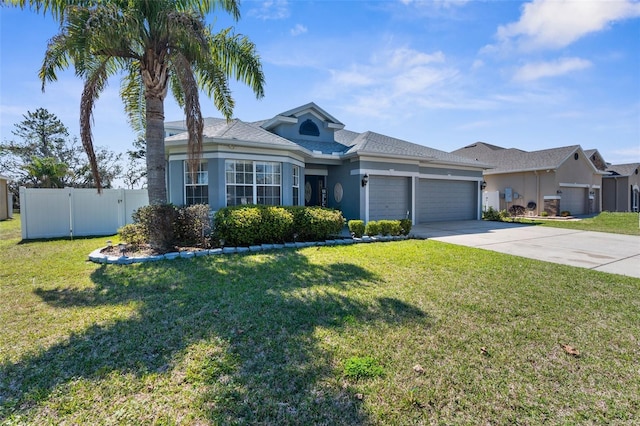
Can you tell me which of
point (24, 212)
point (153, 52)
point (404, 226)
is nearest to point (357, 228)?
point (404, 226)

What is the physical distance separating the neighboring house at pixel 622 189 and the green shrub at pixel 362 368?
37.1 m

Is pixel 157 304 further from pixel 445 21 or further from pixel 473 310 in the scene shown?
pixel 445 21

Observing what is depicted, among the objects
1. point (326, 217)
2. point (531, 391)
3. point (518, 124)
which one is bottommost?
point (531, 391)

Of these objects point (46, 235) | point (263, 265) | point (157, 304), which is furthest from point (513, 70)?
point (46, 235)

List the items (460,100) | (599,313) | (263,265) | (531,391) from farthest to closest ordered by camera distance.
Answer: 1. (460,100)
2. (263,265)
3. (599,313)
4. (531,391)

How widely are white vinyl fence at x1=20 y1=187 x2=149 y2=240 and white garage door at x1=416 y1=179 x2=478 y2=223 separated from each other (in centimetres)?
1401

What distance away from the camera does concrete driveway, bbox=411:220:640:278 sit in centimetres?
754

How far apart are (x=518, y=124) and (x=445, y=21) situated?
11.3 m

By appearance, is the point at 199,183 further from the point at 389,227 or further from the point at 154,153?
the point at 389,227

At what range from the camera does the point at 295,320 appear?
411 cm

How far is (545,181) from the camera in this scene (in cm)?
2162

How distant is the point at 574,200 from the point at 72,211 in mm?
31408

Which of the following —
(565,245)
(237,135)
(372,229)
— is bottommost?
(565,245)

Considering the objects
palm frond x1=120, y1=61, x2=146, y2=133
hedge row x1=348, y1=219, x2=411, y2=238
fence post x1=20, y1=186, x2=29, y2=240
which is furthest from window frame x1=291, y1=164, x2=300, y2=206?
fence post x1=20, y1=186, x2=29, y2=240
